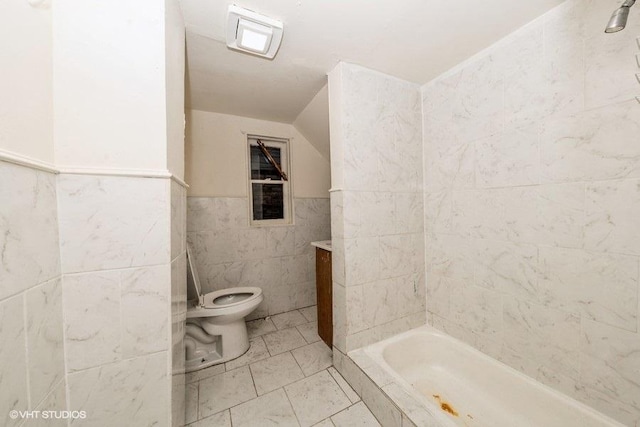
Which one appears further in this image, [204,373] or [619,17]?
[204,373]

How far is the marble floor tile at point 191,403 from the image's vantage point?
1.25 metres

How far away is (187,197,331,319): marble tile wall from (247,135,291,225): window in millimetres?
141

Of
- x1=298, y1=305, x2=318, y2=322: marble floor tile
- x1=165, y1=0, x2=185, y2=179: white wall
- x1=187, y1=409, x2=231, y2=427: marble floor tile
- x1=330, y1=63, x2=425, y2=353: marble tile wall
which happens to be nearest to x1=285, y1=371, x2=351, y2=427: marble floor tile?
→ x1=330, y1=63, x2=425, y2=353: marble tile wall

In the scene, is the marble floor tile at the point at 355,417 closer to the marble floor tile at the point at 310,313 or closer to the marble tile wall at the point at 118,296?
the marble tile wall at the point at 118,296

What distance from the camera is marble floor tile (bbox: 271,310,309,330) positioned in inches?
88.1

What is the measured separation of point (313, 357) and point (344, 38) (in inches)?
86.9

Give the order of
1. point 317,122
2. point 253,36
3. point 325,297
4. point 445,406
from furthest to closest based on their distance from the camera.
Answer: point 317,122 < point 325,297 < point 445,406 < point 253,36

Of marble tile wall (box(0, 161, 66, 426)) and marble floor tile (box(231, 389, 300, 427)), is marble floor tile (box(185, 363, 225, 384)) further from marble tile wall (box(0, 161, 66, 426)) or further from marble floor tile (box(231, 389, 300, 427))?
marble tile wall (box(0, 161, 66, 426))

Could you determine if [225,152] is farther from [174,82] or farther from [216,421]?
[216,421]

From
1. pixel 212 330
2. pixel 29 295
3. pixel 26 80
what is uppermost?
pixel 26 80

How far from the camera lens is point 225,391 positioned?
4.70 feet

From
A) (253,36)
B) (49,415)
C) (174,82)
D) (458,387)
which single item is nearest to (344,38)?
(253,36)

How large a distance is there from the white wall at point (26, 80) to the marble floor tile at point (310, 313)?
2242 mm

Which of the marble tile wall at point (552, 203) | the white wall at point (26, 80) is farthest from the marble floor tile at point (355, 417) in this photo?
the white wall at point (26, 80)
